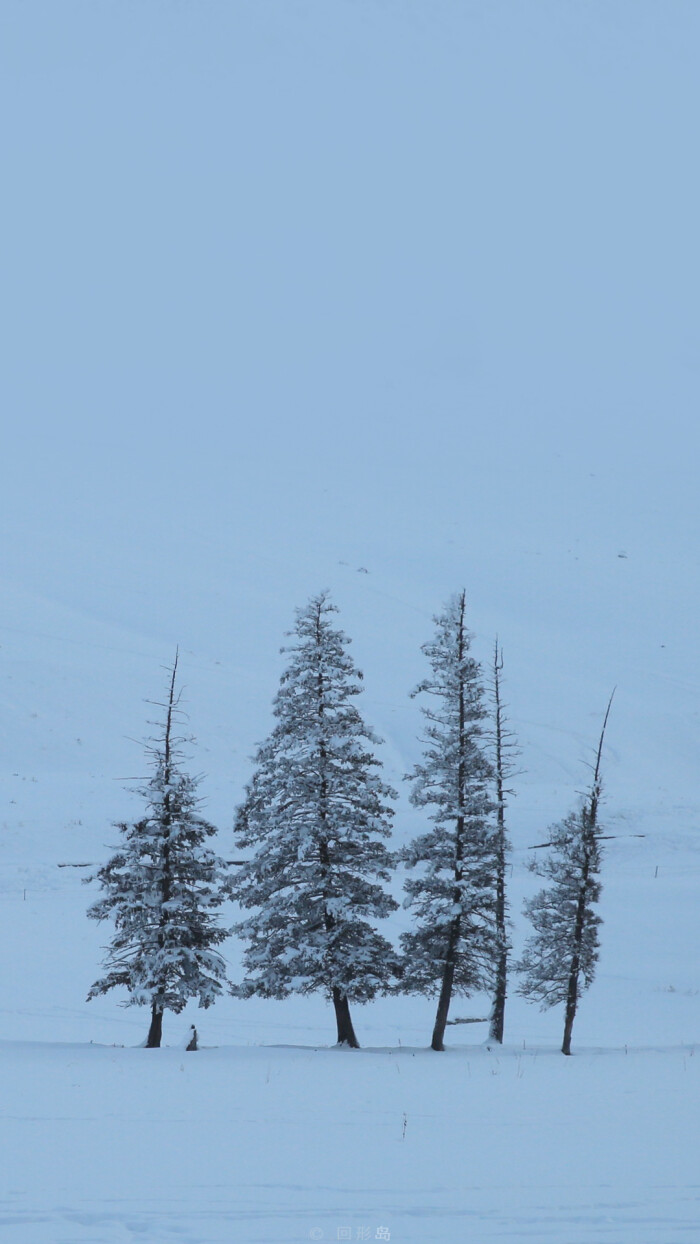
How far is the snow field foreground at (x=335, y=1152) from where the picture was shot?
9820 millimetres

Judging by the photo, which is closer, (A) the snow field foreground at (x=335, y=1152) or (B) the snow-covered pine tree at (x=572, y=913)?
(A) the snow field foreground at (x=335, y=1152)

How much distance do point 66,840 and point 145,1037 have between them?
15181mm

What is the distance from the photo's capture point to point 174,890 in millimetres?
19375

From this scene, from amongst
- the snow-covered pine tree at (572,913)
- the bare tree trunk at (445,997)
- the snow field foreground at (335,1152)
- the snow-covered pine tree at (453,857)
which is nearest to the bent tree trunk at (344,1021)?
the snow-covered pine tree at (453,857)

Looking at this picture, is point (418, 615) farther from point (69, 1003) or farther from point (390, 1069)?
point (390, 1069)

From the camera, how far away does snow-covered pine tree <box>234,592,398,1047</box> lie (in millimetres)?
20000

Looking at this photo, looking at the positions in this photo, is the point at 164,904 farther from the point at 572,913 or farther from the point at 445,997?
the point at 572,913

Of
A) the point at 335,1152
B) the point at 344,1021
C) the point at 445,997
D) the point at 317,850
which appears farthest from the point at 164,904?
the point at 335,1152

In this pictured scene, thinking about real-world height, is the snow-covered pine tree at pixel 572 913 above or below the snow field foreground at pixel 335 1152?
above

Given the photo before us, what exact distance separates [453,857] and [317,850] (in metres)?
3.05

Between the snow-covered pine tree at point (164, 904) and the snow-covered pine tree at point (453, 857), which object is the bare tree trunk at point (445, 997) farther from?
the snow-covered pine tree at point (164, 904)

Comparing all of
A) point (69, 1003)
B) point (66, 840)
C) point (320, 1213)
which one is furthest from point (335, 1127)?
point (66, 840)

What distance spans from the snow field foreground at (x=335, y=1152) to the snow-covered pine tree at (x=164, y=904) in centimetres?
145

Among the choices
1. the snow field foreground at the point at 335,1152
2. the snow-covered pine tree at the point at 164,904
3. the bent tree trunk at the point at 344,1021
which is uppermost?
the snow-covered pine tree at the point at 164,904
